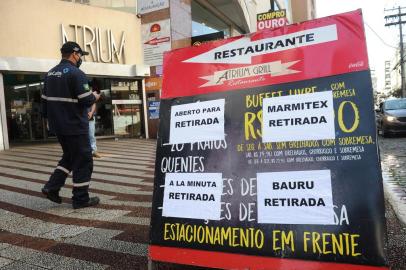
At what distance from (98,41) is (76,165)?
37.8 feet

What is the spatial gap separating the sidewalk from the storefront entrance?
8700 mm

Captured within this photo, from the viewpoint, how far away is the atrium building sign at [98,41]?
48.4 feet

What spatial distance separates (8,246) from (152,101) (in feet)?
34.4

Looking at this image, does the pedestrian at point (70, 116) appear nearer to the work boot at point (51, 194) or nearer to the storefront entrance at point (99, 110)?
the work boot at point (51, 194)

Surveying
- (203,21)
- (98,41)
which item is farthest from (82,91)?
(203,21)

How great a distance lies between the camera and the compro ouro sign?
7.97ft

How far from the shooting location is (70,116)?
4.80 m

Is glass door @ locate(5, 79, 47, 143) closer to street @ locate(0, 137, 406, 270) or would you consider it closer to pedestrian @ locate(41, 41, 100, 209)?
street @ locate(0, 137, 406, 270)

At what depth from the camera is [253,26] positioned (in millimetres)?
23641

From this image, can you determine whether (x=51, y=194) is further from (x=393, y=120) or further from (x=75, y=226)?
(x=393, y=120)

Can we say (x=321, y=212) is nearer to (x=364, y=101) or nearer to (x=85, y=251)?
(x=364, y=101)

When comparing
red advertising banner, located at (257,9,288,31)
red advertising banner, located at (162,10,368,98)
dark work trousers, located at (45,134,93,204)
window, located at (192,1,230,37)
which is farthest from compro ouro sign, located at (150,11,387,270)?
window, located at (192,1,230,37)

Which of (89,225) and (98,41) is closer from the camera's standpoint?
(89,225)

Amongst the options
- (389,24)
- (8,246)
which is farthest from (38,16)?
(389,24)
